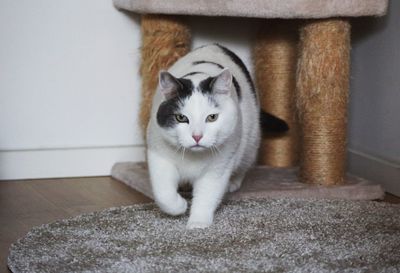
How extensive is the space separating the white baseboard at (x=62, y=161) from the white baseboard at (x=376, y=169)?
2.94ft

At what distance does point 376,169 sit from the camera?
8.65ft

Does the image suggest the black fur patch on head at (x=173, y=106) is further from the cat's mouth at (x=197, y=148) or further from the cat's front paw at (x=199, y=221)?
the cat's front paw at (x=199, y=221)

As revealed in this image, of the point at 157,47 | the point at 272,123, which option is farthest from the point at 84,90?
the point at 272,123

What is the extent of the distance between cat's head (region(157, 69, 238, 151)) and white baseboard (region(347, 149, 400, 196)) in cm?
87

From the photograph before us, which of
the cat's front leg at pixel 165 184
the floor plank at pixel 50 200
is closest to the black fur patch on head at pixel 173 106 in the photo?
the cat's front leg at pixel 165 184

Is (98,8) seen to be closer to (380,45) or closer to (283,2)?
(283,2)

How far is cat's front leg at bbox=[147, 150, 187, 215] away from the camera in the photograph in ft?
6.32

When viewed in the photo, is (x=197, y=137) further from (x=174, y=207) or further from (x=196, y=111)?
(x=174, y=207)

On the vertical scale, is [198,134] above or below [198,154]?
above

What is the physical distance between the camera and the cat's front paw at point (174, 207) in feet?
6.36

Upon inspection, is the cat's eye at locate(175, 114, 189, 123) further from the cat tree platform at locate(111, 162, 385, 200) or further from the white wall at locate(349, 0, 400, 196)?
the white wall at locate(349, 0, 400, 196)

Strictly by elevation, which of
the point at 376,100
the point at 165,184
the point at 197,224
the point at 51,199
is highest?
the point at 376,100

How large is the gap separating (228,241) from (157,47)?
973 mm

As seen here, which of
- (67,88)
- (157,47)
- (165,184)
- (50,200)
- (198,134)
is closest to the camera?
(198,134)
